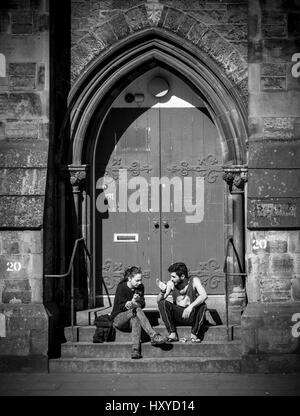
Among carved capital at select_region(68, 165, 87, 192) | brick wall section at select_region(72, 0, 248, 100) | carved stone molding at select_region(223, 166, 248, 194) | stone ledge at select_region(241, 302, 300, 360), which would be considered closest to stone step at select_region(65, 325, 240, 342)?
stone ledge at select_region(241, 302, 300, 360)

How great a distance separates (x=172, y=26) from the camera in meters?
10.8

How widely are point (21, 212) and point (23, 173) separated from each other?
19.5 inches

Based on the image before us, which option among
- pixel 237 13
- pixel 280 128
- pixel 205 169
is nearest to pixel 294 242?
pixel 280 128

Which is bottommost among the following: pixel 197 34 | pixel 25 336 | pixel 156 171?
pixel 25 336

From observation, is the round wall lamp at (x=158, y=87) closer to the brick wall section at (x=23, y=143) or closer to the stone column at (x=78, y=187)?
the stone column at (x=78, y=187)

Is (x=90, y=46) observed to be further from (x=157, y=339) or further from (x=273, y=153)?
(x=157, y=339)

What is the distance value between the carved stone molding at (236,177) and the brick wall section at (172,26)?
97 centimetres

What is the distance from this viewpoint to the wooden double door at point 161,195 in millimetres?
11297

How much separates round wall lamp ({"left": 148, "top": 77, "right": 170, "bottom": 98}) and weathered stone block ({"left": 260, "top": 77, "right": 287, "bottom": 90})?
1612mm

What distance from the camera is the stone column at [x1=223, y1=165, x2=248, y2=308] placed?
1074 cm

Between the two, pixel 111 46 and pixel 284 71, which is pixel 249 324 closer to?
pixel 284 71

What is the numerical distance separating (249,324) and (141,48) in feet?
12.7

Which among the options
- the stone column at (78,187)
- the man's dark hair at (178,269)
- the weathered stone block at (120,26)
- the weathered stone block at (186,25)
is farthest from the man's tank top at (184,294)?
the weathered stone block at (120,26)
